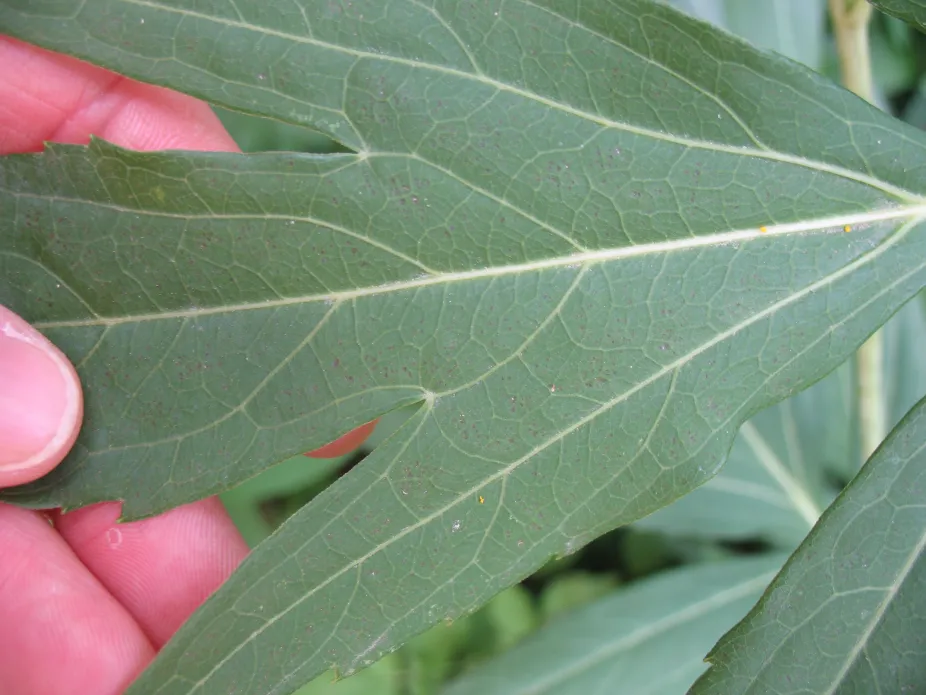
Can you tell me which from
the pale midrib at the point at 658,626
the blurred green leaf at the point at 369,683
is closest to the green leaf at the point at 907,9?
the pale midrib at the point at 658,626

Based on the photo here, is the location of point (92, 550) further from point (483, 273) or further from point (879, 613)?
point (879, 613)

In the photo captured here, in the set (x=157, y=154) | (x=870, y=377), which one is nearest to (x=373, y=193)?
(x=157, y=154)

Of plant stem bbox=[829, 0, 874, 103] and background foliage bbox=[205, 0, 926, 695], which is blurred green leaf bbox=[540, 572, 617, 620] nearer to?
background foliage bbox=[205, 0, 926, 695]

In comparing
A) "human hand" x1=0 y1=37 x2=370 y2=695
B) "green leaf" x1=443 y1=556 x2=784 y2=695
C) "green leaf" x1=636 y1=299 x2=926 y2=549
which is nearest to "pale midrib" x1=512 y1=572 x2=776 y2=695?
"green leaf" x1=443 y1=556 x2=784 y2=695

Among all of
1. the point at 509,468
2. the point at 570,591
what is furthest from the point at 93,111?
the point at 570,591

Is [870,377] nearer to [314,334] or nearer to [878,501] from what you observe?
[878,501]

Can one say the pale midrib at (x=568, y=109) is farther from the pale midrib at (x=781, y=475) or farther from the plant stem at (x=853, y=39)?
the pale midrib at (x=781, y=475)
